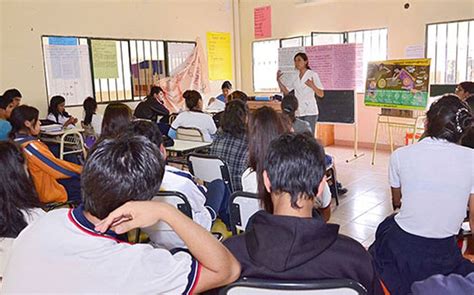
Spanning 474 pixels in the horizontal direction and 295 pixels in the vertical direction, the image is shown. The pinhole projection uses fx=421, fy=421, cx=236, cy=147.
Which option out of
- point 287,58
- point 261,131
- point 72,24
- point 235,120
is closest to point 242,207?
point 261,131

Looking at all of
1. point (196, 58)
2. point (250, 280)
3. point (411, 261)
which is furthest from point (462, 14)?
point (250, 280)

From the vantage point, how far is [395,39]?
648cm

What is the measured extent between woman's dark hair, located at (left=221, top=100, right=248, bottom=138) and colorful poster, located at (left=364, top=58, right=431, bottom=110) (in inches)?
140

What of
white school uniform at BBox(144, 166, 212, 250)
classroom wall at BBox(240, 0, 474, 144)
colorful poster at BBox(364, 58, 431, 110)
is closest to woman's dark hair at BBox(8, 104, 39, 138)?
white school uniform at BBox(144, 166, 212, 250)

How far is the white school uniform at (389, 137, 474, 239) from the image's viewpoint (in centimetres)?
180

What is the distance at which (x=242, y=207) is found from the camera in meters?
2.12

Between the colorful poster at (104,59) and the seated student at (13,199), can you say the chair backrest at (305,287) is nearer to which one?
the seated student at (13,199)

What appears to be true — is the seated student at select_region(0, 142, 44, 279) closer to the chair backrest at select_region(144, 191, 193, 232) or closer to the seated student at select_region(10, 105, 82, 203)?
the chair backrest at select_region(144, 191, 193, 232)

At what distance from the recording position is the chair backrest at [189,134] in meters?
4.34

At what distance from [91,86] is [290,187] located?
233 inches

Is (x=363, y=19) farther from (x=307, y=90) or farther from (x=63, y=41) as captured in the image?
(x=63, y=41)

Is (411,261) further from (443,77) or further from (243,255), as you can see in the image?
(443,77)

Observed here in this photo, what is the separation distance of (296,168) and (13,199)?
1.21 metres

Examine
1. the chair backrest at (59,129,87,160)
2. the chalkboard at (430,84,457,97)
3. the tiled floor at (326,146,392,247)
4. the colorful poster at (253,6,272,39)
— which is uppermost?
the colorful poster at (253,6,272,39)
